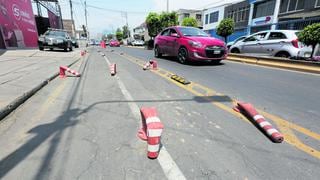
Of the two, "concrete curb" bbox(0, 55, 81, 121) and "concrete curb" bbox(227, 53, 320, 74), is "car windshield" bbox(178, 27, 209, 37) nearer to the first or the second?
"concrete curb" bbox(227, 53, 320, 74)

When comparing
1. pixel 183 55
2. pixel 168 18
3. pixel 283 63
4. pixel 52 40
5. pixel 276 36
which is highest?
pixel 168 18

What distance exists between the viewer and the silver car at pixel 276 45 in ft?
29.0

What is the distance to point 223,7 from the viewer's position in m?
37.6

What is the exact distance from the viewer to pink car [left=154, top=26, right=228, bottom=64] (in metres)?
8.45

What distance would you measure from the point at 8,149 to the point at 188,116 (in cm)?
252

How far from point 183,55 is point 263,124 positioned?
6920 millimetres

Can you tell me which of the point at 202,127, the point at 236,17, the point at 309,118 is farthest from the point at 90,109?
the point at 236,17

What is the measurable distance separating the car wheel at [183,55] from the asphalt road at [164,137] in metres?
4.58

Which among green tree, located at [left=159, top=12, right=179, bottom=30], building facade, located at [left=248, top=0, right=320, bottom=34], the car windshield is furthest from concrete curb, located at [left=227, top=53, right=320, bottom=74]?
green tree, located at [left=159, top=12, right=179, bottom=30]

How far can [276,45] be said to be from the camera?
377 inches

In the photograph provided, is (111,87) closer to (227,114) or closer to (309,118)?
(227,114)

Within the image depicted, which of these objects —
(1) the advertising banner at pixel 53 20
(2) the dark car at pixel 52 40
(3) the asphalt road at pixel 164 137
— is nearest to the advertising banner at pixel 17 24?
(2) the dark car at pixel 52 40

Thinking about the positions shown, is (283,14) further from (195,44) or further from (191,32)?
Result: (195,44)

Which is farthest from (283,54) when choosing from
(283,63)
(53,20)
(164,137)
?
(53,20)
